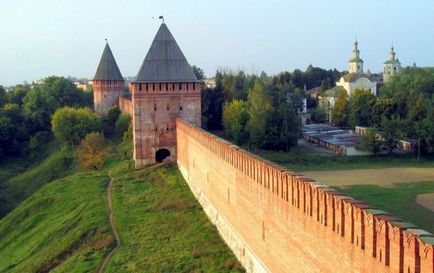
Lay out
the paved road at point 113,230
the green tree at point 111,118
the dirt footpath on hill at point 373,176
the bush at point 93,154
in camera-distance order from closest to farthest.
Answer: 1. the paved road at point 113,230
2. the dirt footpath on hill at point 373,176
3. the bush at point 93,154
4. the green tree at point 111,118

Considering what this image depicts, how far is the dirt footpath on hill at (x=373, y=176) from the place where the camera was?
3044cm

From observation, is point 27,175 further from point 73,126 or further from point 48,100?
point 48,100

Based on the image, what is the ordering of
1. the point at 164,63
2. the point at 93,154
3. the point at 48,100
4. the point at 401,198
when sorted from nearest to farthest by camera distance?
the point at 401,198, the point at 164,63, the point at 93,154, the point at 48,100

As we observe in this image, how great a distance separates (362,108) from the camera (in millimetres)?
48906

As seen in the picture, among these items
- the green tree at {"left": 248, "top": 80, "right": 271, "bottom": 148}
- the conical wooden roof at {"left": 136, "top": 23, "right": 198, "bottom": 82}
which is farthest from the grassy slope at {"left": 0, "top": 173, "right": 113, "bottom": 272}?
the green tree at {"left": 248, "top": 80, "right": 271, "bottom": 148}

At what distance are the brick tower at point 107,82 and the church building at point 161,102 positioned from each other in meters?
20.0

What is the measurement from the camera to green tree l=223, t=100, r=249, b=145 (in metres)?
38.8

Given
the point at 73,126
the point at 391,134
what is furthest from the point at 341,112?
the point at 73,126

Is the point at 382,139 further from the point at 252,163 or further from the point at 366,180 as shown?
the point at 252,163

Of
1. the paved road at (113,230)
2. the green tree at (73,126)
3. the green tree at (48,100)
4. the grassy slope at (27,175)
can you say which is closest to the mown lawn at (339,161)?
the green tree at (73,126)

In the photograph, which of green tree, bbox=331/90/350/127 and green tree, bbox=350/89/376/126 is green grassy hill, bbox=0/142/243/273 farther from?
green tree, bbox=331/90/350/127

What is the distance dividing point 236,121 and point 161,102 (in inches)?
424

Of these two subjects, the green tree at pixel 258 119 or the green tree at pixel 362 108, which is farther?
the green tree at pixel 362 108

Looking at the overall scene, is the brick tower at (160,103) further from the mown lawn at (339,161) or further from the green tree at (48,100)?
the green tree at (48,100)
